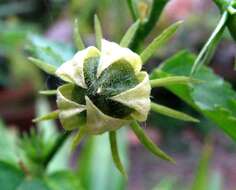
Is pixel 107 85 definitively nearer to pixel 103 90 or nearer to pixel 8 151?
pixel 103 90

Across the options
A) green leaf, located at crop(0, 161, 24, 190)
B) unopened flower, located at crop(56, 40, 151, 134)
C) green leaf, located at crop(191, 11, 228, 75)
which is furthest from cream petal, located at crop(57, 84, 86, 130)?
green leaf, located at crop(0, 161, 24, 190)

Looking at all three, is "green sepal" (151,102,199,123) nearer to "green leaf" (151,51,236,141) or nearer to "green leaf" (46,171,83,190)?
"green leaf" (151,51,236,141)

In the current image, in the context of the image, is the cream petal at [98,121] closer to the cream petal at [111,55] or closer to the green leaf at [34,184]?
the cream petal at [111,55]

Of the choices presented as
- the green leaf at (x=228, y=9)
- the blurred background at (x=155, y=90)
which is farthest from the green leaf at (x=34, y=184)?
the blurred background at (x=155, y=90)

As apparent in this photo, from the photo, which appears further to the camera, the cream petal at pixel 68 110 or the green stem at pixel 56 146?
the green stem at pixel 56 146

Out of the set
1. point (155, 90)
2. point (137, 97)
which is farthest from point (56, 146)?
point (155, 90)

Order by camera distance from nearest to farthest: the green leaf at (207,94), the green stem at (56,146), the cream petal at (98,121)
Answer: the cream petal at (98,121) → the green leaf at (207,94) → the green stem at (56,146)
